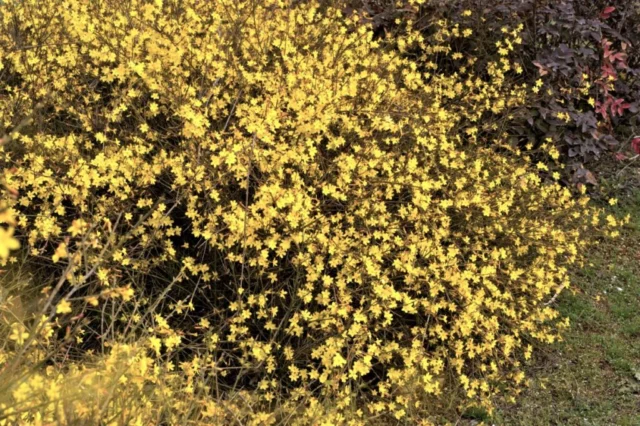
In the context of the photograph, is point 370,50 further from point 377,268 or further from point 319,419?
point 319,419

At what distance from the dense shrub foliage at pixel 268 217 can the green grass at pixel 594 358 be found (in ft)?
0.55

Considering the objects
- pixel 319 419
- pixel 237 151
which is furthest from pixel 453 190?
pixel 319 419

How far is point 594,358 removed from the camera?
138 inches

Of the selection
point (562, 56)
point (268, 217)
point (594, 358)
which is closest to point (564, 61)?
point (562, 56)

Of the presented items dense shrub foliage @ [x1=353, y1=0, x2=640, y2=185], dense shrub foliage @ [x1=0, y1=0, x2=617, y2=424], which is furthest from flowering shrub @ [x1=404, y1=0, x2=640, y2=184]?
dense shrub foliage @ [x1=0, y1=0, x2=617, y2=424]

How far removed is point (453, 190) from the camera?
362 cm

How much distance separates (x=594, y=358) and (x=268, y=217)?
2167mm

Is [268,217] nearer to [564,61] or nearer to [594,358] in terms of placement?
[594,358]

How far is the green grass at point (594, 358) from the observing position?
3141mm

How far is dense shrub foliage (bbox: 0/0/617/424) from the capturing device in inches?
113

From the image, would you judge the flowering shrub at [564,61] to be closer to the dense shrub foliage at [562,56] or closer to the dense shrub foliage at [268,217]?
the dense shrub foliage at [562,56]

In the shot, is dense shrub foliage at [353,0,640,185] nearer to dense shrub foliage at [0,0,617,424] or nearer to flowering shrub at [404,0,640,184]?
flowering shrub at [404,0,640,184]

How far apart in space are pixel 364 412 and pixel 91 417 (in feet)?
4.99

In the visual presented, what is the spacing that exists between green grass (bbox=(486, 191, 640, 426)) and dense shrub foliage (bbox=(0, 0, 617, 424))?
0.17m
